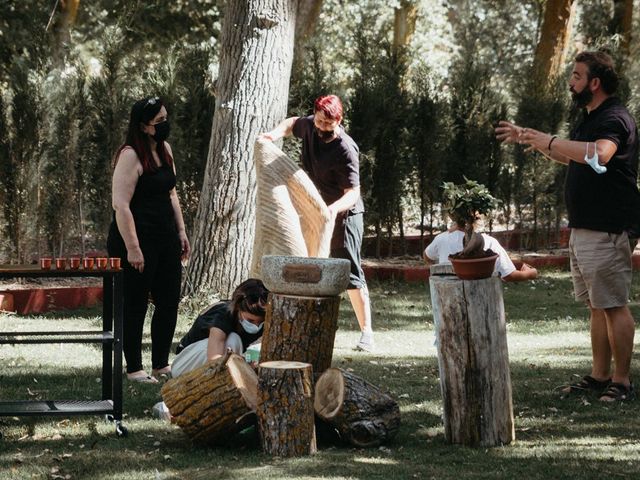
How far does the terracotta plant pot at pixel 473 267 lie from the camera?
520 cm

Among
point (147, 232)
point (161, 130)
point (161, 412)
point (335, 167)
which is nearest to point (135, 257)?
point (147, 232)

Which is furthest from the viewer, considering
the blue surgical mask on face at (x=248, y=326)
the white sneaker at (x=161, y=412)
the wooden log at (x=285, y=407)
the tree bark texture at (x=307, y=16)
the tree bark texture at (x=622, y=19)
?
the tree bark texture at (x=622, y=19)

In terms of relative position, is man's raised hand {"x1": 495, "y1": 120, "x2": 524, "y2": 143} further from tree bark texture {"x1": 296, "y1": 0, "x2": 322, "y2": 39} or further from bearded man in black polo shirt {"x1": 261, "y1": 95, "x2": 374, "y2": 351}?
tree bark texture {"x1": 296, "y1": 0, "x2": 322, "y2": 39}

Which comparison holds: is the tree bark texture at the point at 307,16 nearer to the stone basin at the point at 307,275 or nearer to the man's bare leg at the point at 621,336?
the man's bare leg at the point at 621,336

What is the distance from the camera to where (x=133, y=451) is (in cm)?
521

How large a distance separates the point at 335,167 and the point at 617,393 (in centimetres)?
273

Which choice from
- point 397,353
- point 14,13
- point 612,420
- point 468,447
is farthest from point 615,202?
point 14,13

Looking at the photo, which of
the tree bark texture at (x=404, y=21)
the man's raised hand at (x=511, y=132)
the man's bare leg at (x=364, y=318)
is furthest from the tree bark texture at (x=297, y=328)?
the tree bark texture at (x=404, y=21)

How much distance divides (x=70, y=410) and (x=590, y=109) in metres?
3.51

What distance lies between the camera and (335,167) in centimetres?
796

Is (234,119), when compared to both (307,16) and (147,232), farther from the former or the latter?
(307,16)

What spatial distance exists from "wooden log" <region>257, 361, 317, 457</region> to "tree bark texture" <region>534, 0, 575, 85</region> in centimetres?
1202

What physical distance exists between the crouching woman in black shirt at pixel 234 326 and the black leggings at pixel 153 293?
0.88 metres

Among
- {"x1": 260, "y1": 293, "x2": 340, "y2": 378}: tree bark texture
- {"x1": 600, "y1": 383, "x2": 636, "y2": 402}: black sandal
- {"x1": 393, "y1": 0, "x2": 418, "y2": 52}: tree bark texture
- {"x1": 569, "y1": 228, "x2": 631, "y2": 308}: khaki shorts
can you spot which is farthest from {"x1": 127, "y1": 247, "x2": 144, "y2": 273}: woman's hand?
{"x1": 393, "y1": 0, "x2": 418, "y2": 52}: tree bark texture
